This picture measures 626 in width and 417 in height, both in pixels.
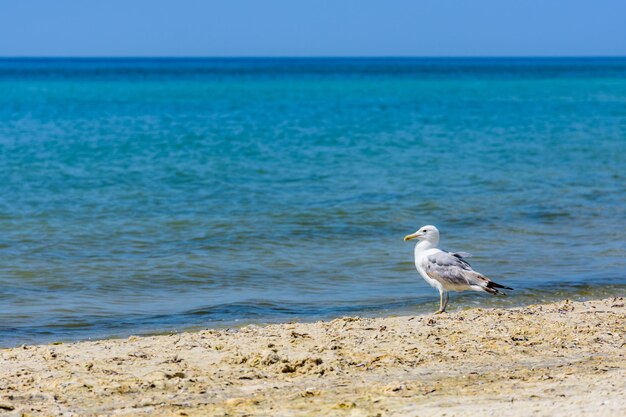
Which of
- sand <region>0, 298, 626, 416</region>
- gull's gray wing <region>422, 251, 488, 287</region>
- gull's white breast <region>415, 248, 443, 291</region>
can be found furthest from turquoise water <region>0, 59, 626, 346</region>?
sand <region>0, 298, 626, 416</region>

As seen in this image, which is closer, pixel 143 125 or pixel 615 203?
pixel 615 203

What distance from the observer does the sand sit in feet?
20.2

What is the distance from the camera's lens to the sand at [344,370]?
20.2 feet

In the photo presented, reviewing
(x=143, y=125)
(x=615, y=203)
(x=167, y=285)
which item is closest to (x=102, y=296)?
(x=167, y=285)

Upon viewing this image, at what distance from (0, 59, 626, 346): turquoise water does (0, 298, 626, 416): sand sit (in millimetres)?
1451

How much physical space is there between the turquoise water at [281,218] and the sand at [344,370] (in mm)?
1451

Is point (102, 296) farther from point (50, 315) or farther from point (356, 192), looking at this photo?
point (356, 192)

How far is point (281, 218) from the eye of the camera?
15.5m

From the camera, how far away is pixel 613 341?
26.2 ft

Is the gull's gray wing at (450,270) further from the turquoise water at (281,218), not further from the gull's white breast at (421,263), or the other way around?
the turquoise water at (281,218)

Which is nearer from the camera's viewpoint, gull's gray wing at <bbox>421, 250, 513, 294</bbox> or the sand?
the sand

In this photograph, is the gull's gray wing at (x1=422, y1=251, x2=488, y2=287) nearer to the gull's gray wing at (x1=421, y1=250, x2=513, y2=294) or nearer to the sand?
the gull's gray wing at (x1=421, y1=250, x2=513, y2=294)

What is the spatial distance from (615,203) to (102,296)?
9.92m

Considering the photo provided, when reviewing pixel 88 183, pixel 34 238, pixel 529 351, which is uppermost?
pixel 88 183
